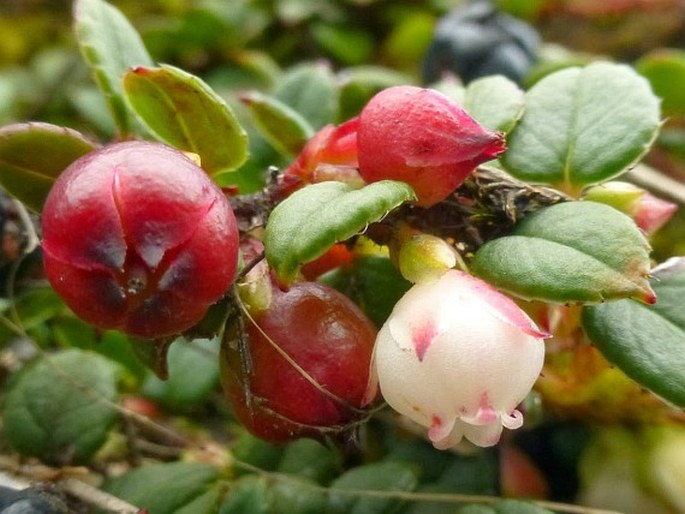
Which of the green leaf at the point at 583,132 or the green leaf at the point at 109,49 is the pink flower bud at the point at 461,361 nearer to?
the green leaf at the point at 583,132

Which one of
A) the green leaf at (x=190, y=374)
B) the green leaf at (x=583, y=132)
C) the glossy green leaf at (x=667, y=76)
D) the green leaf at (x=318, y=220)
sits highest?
the green leaf at (x=318, y=220)

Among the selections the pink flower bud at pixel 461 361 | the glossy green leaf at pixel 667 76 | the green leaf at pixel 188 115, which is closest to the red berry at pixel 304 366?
the pink flower bud at pixel 461 361

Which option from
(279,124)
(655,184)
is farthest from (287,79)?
(655,184)

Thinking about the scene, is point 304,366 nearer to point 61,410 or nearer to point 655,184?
point 61,410

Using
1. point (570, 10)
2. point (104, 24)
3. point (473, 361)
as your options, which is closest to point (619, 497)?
point (473, 361)

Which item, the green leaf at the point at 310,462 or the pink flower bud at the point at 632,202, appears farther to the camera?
the green leaf at the point at 310,462

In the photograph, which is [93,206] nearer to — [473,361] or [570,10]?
[473,361]
